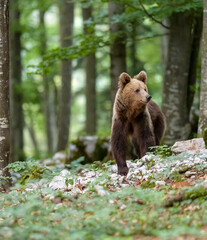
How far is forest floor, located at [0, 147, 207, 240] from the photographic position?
351 centimetres

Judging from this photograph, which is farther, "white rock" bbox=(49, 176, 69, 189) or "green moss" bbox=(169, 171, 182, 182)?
"white rock" bbox=(49, 176, 69, 189)

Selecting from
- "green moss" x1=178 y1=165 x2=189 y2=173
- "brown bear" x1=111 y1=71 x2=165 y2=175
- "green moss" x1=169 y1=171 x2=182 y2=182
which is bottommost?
"green moss" x1=169 y1=171 x2=182 y2=182

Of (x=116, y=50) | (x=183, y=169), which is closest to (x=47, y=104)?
(x=116, y=50)

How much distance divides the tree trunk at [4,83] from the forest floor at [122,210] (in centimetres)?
110

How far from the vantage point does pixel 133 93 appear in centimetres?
699

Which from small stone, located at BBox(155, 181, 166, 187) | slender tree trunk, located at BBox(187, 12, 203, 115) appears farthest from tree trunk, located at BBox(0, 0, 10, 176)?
slender tree trunk, located at BBox(187, 12, 203, 115)

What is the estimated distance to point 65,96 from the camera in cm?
1304

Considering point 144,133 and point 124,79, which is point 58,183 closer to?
point 144,133

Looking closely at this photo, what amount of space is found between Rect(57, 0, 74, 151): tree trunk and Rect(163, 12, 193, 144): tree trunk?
4322 mm

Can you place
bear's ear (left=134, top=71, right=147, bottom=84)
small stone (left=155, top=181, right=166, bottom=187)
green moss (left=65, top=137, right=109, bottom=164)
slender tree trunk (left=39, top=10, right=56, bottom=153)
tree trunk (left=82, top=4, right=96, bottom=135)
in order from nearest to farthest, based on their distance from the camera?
small stone (left=155, top=181, right=166, bottom=187) → bear's ear (left=134, top=71, right=147, bottom=84) → green moss (left=65, top=137, right=109, bottom=164) → tree trunk (left=82, top=4, right=96, bottom=135) → slender tree trunk (left=39, top=10, right=56, bottom=153)

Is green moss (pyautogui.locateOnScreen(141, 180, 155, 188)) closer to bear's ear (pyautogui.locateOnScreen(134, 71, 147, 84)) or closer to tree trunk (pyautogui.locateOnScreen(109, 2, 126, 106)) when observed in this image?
bear's ear (pyautogui.locateOnScreen(134, 71, 147, 84))

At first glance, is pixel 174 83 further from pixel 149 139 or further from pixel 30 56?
pixel 30 56

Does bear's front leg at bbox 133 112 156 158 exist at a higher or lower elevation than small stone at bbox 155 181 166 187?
higher

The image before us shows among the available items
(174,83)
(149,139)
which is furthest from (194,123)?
(149,139)
